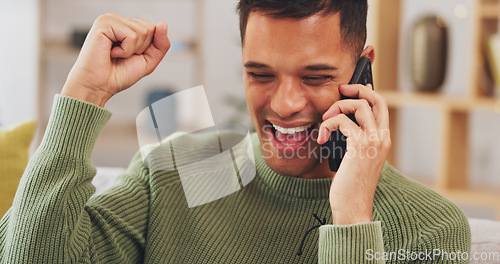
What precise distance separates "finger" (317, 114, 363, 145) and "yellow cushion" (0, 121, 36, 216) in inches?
28.7

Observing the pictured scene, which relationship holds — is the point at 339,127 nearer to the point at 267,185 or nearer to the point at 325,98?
the point at 325,98

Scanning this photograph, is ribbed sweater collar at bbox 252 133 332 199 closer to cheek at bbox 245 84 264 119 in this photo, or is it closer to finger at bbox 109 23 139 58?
cheek at bbox 245 84 264 119

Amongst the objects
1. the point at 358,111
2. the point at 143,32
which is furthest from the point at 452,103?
the point at 143,32

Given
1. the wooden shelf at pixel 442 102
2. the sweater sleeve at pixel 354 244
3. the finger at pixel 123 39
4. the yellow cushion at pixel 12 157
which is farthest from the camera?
the wooden shelf at pixel 442 102


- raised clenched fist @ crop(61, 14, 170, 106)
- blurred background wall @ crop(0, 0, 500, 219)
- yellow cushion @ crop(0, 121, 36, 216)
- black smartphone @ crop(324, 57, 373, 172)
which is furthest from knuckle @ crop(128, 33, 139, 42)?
blurred background wall @ crop(0, 0, 500, 219)

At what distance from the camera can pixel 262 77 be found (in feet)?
3.19

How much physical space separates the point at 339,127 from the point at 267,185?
232mm

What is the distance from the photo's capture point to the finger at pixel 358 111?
3.11 ft

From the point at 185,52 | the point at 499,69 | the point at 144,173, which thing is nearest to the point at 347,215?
the point at 144,173

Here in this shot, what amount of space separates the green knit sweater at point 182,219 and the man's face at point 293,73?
13cm

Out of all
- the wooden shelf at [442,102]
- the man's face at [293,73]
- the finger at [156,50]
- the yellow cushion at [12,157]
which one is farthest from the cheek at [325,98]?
the wooden shelf at [442,102]

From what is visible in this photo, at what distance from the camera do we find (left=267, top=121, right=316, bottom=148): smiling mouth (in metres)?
0.99

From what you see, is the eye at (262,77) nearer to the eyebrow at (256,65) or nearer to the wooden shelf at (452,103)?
the eyebrow at (256,65)

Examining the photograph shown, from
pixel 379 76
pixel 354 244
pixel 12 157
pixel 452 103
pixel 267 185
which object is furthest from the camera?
pixel 379 76
